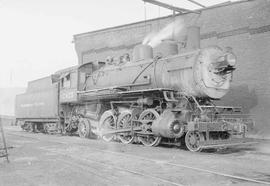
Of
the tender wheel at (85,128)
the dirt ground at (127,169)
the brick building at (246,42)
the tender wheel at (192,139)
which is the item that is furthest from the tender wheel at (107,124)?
the brick building at (246,42)

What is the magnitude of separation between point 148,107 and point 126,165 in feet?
14.9

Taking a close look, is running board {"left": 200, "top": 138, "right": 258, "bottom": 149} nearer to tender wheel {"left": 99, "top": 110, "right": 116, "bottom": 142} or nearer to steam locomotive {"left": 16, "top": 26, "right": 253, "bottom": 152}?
steam locomotive {"left": 16, "top": 26, "right": 253, "bottom": 152}

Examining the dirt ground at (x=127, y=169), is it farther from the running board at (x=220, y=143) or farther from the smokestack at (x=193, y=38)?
the smokestack at (x=193, y=38)

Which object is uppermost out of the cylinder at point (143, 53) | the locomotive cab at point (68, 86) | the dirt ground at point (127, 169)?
the cylinder at point (143, 53)

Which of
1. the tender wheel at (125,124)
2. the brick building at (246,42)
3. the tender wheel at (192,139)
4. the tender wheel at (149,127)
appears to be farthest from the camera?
the brick building at (246,42)

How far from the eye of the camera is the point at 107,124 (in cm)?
1266

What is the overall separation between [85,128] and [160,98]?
436 centimetres

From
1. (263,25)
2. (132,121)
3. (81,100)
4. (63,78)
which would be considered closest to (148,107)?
(132,121)

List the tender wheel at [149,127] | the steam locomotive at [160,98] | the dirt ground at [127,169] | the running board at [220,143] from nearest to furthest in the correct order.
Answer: the dirt ground at [127,169]
the running board at [220,143]
the steam locomotive at [160,98]
the tender wheel at [149,127]

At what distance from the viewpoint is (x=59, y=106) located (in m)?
15.4

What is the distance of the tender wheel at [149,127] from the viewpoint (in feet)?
34.3

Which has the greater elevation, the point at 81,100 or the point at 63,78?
the point at 63,78

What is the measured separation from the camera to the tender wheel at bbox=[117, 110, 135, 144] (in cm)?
1134

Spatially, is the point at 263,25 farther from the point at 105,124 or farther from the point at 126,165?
the point at 126,165
